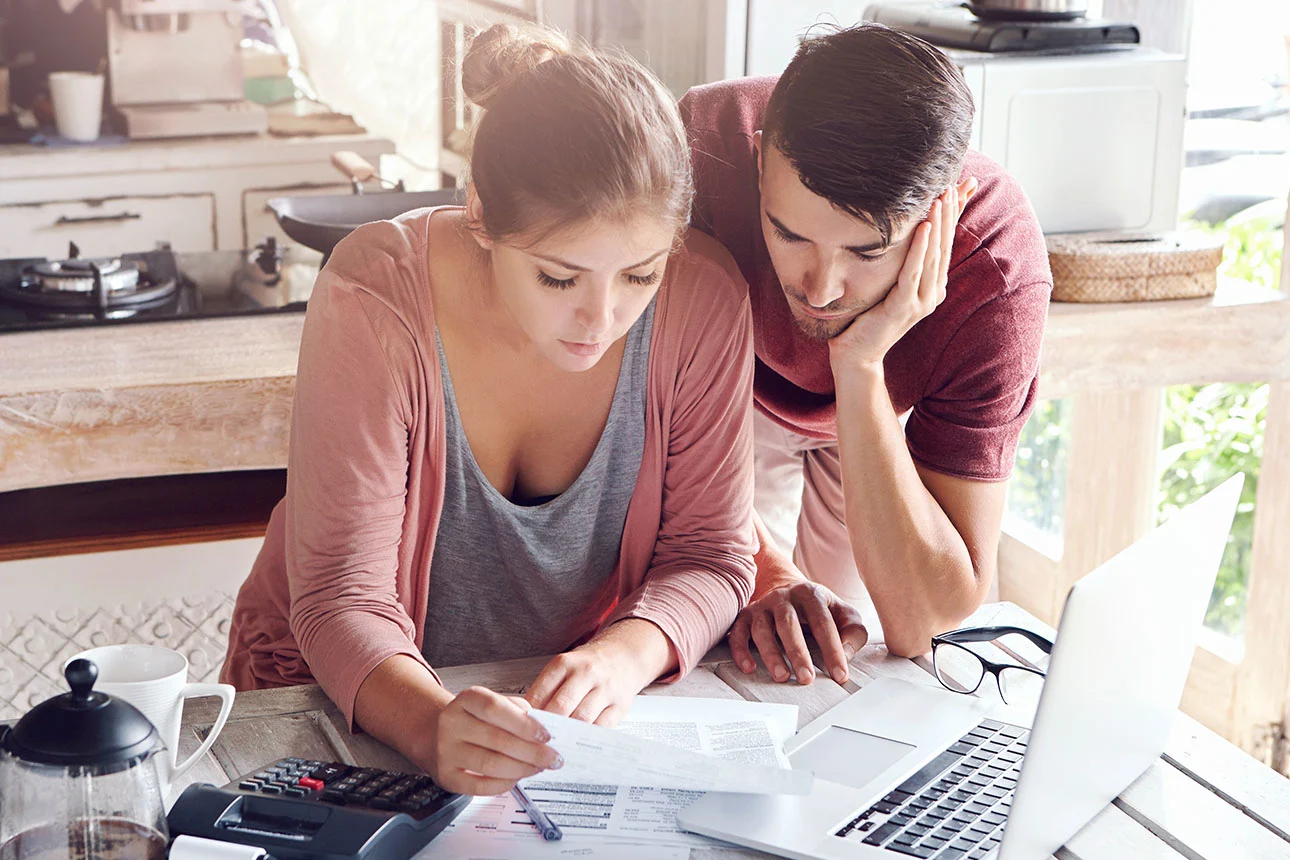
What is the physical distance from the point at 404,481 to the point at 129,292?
46.5 inches

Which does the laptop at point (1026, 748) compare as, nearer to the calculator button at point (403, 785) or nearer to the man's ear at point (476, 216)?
the calculator button at point (403, 785)

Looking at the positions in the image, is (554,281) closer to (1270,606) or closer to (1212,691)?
(1270,606)

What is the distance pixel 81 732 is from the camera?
2.56 feet

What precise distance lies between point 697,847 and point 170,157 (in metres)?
3.17

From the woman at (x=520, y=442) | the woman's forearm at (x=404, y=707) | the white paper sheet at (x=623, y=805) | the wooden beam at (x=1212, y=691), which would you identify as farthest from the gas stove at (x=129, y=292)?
the wooden beam at (x=1212, y=691)

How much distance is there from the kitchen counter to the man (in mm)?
681

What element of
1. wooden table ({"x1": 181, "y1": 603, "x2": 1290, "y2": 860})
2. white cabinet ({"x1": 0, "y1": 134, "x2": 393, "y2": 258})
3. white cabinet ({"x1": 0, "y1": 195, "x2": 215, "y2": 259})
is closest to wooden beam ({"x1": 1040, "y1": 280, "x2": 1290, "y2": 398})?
wooden table ({"x1": 181, "y1": 603, "x2": 1290, "y2": 860})

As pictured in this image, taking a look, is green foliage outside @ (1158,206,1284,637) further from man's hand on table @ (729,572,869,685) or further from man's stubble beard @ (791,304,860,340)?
man's hand on table @ (729,572,869,685)

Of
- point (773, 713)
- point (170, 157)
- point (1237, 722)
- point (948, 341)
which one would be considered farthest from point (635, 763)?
point (170, 157)

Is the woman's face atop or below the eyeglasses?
atop

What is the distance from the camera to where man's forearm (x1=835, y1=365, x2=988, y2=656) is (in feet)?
4.67

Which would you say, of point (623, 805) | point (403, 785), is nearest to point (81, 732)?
point (403, 785)

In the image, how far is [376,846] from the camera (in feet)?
2.97

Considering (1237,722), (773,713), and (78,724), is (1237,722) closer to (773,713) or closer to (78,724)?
(773,713)
